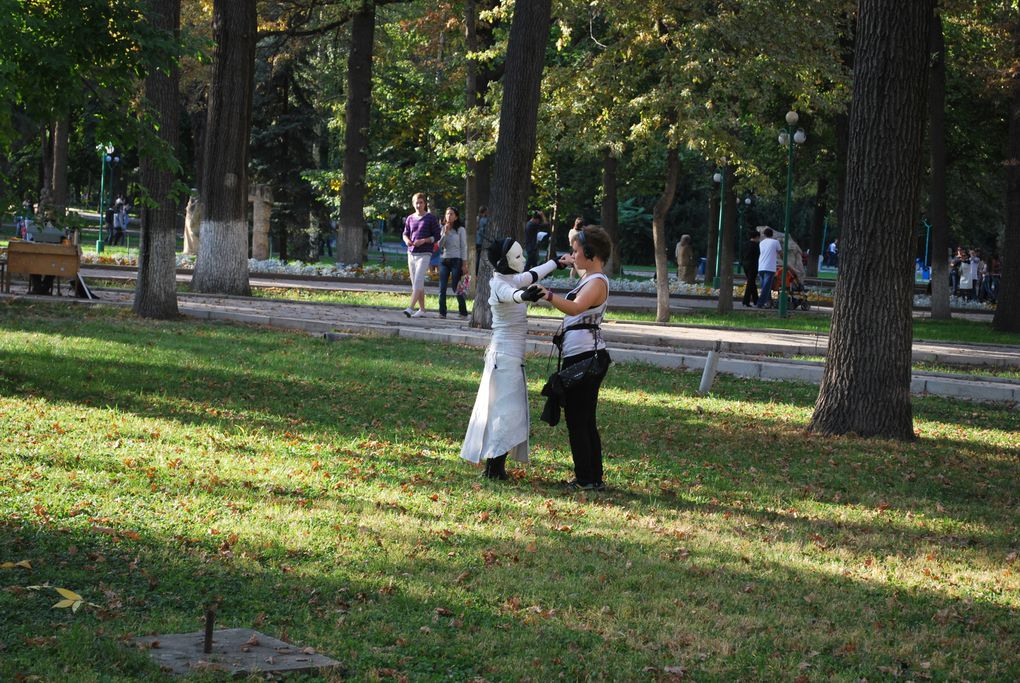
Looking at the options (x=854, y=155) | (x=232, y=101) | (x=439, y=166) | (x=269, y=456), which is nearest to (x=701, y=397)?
(x=854, y=155)

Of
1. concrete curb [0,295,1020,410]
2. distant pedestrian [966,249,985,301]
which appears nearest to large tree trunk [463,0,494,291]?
concrete curb [0,295,1020,410]

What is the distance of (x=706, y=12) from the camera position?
70.0 ft

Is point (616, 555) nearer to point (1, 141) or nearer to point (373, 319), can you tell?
point (1, 141)

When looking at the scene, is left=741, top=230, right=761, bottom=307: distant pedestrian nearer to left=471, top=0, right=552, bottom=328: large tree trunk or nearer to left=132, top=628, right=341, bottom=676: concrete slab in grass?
left=471, top=0, right=552, bottom=328: large tree trunk

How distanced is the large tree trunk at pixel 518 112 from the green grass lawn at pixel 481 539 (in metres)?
5.26

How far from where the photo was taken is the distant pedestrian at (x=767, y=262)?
2772 centimetres

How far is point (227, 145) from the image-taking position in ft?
70.7

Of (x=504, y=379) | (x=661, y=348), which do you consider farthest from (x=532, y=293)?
(x=661, y=348)

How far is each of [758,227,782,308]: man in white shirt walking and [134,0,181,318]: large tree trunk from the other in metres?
14.0

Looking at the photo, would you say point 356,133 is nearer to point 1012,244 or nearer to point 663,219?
point 663,219

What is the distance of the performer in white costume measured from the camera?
339 inches

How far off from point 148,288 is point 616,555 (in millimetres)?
12907

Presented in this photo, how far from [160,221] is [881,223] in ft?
35.4

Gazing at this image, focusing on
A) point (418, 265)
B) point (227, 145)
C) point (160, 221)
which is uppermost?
point (227, 145)
